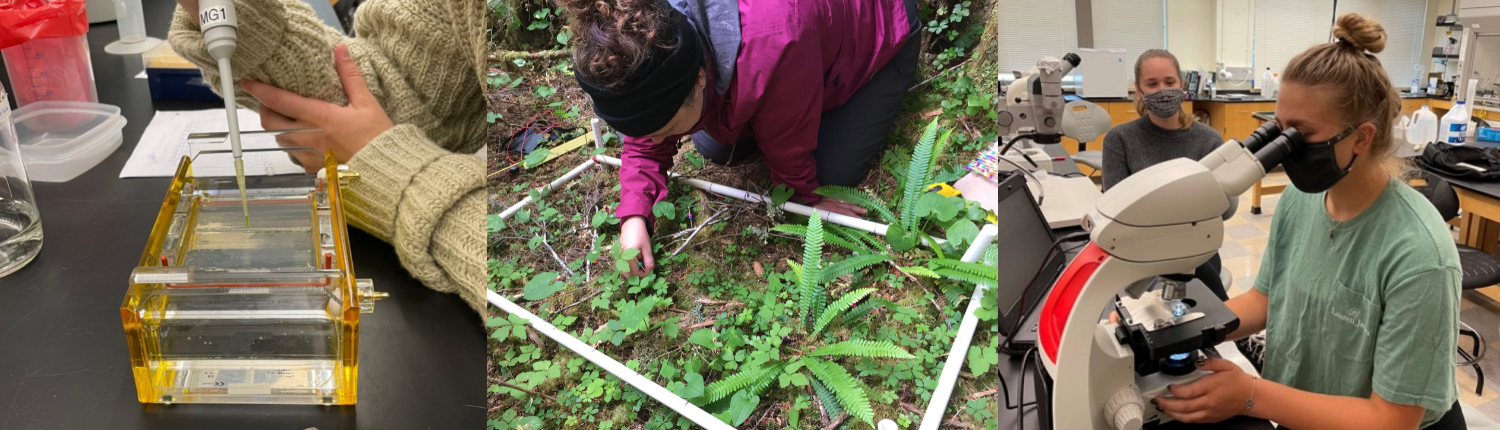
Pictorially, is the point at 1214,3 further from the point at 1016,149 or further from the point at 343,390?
the point at 343,390

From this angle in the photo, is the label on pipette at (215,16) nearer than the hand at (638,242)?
No

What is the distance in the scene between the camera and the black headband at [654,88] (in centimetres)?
96

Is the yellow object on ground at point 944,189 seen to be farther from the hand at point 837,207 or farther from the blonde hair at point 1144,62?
the blonde hair at point 1144,62

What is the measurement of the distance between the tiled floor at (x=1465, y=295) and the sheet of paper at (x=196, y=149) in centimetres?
167

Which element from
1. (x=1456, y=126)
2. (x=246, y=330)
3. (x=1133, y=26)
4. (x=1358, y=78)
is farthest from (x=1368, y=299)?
(x=246, y=330)

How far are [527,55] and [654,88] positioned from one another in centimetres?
21

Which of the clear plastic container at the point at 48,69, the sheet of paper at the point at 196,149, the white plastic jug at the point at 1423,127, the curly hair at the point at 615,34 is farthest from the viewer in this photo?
the clear plastic container at the point at 48,69

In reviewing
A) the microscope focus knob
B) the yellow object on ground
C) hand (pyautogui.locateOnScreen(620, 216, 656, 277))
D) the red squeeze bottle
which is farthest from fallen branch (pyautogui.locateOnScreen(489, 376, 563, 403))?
the red squeeze bottle

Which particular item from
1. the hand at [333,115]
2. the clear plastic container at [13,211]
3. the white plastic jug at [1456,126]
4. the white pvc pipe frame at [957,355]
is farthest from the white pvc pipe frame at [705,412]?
the clear plastic container at [13,211]

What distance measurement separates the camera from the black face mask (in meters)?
1.24

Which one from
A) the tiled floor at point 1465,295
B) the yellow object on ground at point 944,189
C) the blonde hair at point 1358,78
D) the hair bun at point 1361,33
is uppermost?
the hair bun at point 1361,33

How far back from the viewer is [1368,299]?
129 centimetres

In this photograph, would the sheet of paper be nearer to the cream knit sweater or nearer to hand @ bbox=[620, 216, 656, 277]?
the cream knit sweater

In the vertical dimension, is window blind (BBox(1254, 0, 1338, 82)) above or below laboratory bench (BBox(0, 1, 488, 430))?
above
